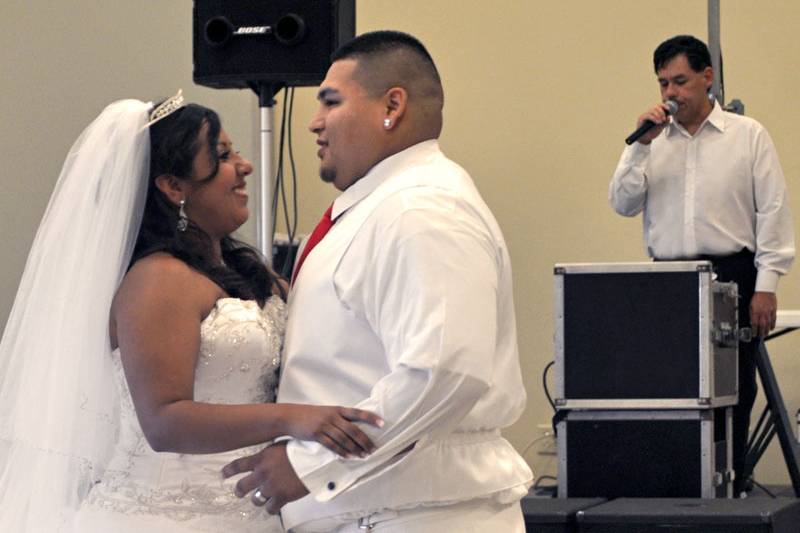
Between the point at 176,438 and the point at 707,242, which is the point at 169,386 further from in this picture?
the point at 707,242

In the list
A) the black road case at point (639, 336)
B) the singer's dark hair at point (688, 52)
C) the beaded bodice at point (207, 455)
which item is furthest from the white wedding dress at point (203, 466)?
the singer's dark hair at point (688, 52)

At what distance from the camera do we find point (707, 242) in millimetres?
4988

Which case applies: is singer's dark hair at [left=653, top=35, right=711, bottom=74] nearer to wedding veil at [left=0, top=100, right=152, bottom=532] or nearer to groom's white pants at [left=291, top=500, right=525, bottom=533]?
wedding veil at [left=0, top=100, right=152, bottom=532]

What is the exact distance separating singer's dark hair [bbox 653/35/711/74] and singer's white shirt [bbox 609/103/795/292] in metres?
0.19

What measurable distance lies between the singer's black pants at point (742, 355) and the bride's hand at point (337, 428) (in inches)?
126

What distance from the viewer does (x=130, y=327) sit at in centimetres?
236

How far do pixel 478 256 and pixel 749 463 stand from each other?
140 inches

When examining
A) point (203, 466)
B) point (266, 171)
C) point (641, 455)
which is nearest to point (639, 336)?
point (641, 455)

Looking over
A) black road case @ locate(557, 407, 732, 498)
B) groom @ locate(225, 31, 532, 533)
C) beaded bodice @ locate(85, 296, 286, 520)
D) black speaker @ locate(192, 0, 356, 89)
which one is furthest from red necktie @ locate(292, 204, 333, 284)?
black road case @ locate(557, 407, 732, 498)

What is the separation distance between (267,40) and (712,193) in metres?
1.94

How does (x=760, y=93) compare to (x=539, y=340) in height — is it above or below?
above

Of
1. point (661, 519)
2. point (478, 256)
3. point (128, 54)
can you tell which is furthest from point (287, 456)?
point (128, 54)

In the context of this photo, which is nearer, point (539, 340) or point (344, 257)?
point (344, 257)

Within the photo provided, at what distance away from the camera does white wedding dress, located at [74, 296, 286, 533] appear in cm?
248
